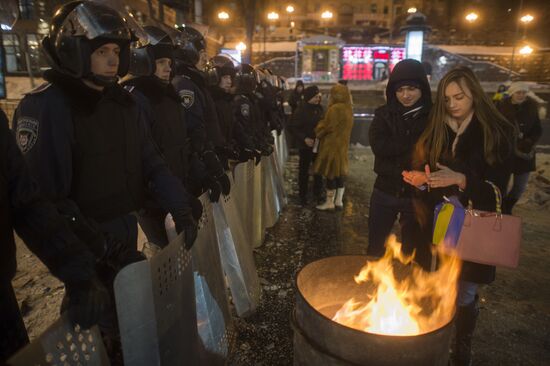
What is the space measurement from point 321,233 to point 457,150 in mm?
3532

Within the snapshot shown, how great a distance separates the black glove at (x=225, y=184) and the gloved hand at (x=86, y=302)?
1801 mm

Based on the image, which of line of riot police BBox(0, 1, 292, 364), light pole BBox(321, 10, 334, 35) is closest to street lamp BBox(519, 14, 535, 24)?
light pole BBox(321, 10, 334, 35)

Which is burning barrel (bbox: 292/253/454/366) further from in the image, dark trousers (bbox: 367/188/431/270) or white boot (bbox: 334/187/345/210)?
white boot (bbox: 334/187/345/210)

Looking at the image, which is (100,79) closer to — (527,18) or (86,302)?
(86,302)

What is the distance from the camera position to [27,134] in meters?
1.93

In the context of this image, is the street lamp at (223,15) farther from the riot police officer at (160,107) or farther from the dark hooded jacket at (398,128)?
the dark hooded jacket at (398,128)

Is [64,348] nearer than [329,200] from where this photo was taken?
Yes

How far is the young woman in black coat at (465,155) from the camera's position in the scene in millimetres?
2445

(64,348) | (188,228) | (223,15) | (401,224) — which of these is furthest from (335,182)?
(223,15)

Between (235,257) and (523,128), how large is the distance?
525 centimetres

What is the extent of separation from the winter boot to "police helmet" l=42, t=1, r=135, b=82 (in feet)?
9.48

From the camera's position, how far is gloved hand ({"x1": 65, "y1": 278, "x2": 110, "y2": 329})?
1.42 m

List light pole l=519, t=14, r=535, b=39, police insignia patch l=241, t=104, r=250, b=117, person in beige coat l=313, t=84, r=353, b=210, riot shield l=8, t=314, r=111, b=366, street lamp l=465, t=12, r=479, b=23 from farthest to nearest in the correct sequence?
street lamp l=465, t=12, r=479, b=23
light pole l=519, t=14, r=535, b=39
person in beige coat l=313, t=84, r=353, b=210
police insignia patch l=241, t=104, r=250, b=117
riot shield l=8, t=314, r=111, b=366

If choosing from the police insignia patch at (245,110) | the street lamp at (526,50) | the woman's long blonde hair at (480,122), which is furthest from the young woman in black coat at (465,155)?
the street lamp at (526,50)
